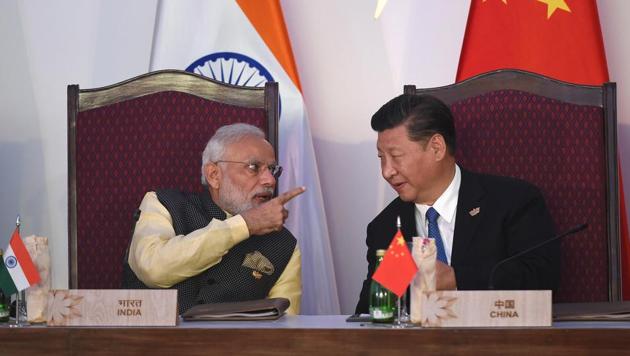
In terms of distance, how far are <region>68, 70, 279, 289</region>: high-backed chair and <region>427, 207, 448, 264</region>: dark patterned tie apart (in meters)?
0.67

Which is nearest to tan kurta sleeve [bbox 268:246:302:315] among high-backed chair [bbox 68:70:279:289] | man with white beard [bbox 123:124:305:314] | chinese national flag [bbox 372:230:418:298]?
man with white beard [bbox 123:124:305:314]

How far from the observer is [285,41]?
3.88 metres

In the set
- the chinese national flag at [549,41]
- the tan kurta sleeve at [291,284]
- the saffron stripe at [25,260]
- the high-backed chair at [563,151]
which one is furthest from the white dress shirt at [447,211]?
the saffron stripe at [25,260]

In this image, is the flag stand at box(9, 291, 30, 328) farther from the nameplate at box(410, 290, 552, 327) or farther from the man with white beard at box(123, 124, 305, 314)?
the nameplate at box(410, 290, 552, 327)

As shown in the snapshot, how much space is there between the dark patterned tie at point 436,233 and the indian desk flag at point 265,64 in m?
0.85

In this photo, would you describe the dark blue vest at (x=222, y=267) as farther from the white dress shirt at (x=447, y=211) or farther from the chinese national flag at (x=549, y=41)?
the chinese national flag at (x=549, y=41)

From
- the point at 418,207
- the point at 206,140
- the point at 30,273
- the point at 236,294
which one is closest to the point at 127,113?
the point at 206,140

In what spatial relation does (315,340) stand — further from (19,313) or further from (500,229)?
(500,229)


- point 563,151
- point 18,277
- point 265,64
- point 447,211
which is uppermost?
point 265,64

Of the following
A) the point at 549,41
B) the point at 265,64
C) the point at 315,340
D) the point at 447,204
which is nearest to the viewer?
the point at 315,340

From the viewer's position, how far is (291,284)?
3070 mm

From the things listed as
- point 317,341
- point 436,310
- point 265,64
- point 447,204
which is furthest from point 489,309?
point 265,64

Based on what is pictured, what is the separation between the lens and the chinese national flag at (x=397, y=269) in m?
2.04

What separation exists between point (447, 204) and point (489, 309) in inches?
43.9
